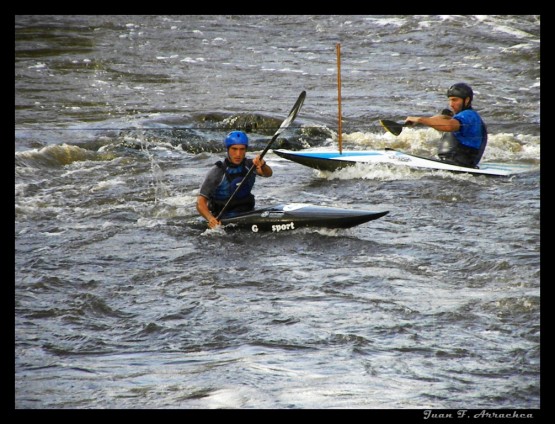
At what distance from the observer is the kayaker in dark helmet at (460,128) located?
1092cm

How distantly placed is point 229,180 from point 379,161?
3274mm

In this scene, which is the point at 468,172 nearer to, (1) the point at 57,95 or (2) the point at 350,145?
(2) the point at 350,145

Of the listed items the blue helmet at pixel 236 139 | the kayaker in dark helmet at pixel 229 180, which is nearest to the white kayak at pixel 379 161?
the kayaker in dark helmet at pixel 229 180

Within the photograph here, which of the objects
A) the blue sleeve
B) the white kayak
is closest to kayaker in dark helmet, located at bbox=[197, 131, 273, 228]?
the white kayak

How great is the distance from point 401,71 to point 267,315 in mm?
13734

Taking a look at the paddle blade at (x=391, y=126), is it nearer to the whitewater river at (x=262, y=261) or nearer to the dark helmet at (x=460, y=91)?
the whitewater river at (x=262, y=261)

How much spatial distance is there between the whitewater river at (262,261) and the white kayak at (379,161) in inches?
5.1

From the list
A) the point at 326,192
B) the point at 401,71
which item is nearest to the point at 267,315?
the point at 326,192

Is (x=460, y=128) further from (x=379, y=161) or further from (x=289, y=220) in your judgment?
(x=289, y=220)

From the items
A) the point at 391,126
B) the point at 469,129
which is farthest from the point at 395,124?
the point at 469,129

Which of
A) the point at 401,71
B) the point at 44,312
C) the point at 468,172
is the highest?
the point at 401,71

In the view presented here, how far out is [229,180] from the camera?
8.95 metres

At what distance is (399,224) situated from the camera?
31.7ft
